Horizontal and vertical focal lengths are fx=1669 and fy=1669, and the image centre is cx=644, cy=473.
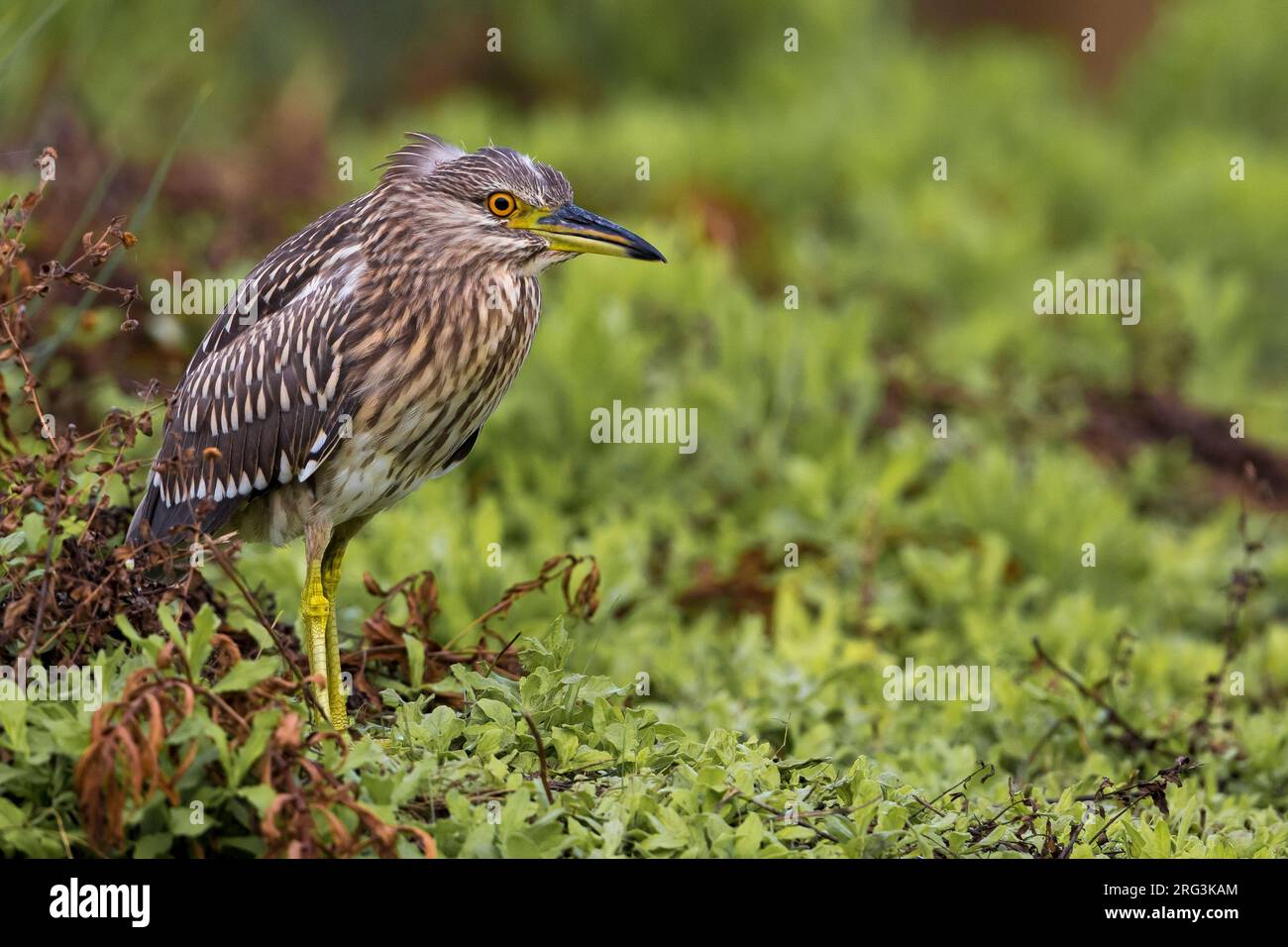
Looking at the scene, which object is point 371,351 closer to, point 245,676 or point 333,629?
point 333,629

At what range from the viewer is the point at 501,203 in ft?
15.4

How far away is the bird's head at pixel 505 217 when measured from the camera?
4.63 metres

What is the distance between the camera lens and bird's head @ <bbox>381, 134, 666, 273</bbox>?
4.63 m

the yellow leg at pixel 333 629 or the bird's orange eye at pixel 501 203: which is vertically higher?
the bird's orange eye at pixel 501 203

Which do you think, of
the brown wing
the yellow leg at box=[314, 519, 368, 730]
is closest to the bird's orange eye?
the brown wing

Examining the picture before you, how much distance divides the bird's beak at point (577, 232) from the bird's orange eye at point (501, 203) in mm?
26

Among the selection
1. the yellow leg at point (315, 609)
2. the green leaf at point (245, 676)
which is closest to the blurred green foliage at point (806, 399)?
the green leaf at point (245, 676)

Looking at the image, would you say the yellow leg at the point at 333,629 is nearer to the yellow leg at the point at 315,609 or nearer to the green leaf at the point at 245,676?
the yellow leg at the point at 315,609

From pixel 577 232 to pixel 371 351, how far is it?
666 mm

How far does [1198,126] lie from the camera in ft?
51.2

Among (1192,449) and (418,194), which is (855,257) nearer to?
(1192,449)

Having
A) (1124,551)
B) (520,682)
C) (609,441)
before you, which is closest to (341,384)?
(520,682)

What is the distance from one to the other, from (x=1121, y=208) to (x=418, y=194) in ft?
30.3

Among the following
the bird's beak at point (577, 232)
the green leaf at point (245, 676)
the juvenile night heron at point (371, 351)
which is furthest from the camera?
the bird's beak at point (577, 232)
